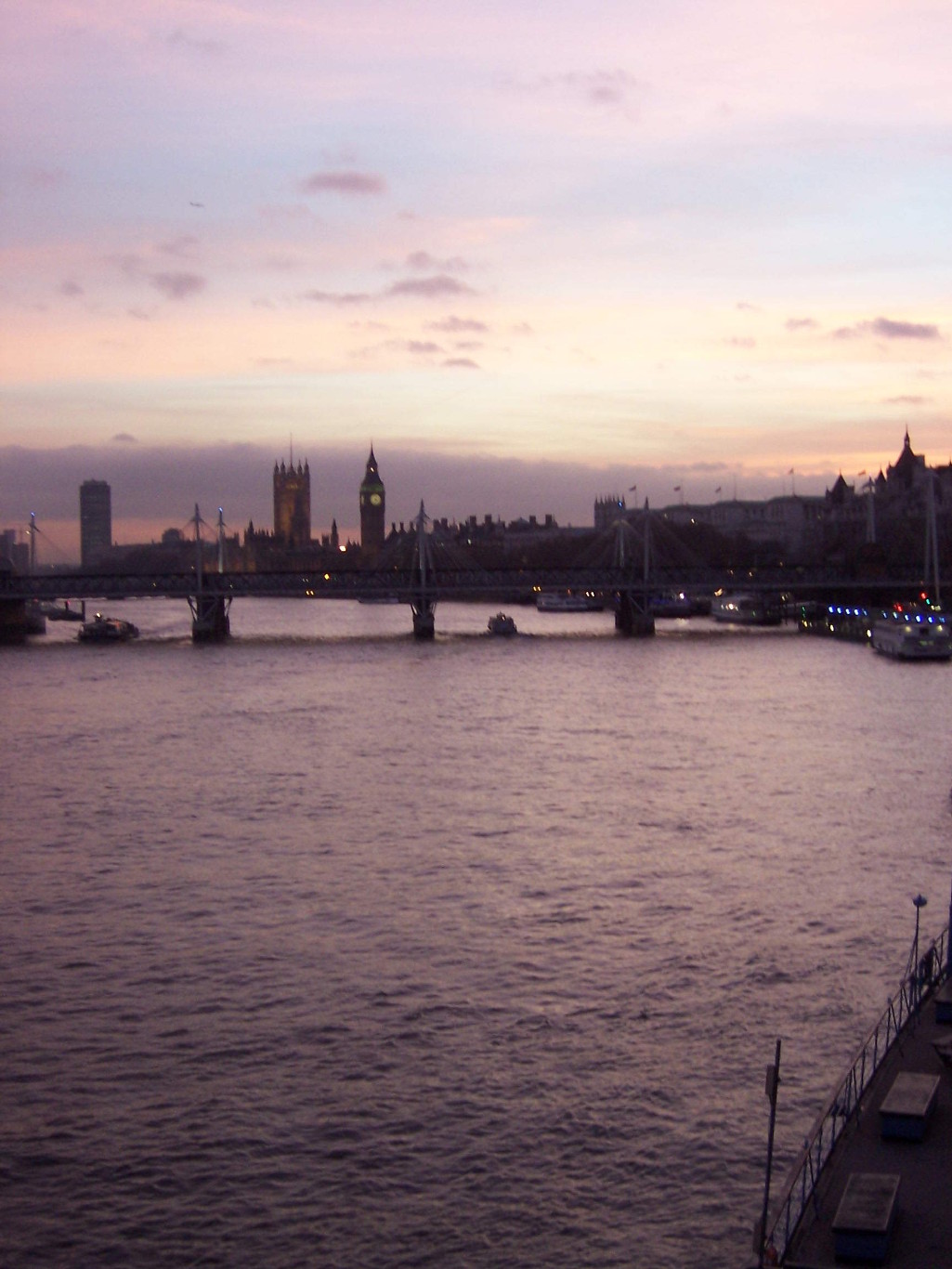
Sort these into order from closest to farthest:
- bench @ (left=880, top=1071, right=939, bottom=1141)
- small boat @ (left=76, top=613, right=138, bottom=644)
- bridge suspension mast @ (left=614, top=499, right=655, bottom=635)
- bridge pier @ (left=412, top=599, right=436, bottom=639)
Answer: bench @ (left=880, top=1071, right=939, bottom=1141) → bridge pier @ (left=412, top=599, right=436, bottom=639) → bridge suspension mast @ (left=614, top=499, right=655, bottom=635) → small boat @ (left=76, top=613, right=138, bottom=644)

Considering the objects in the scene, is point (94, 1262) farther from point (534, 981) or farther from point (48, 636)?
point (48, 636)

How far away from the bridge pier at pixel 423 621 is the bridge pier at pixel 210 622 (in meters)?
11.1

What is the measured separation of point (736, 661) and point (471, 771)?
34732 millimetres

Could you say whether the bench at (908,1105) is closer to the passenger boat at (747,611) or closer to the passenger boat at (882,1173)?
the passenger boat at (882,1173)

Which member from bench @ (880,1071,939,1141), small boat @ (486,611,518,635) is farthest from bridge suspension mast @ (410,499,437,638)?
bench @ (880,1071,939,1141)

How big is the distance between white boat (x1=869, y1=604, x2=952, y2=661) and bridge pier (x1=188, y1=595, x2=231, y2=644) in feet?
119

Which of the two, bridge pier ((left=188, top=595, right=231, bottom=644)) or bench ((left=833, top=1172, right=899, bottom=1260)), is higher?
bridge pier ((left=188, top=595, right=231, bottom=644))

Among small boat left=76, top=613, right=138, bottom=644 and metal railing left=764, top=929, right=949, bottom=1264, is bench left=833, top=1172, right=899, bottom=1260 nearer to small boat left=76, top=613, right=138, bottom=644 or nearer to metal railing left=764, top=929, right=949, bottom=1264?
metal railing left=764, top=929, right=949, bottom=1264

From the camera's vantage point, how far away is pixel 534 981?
18.8 meters

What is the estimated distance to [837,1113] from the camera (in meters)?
12.0

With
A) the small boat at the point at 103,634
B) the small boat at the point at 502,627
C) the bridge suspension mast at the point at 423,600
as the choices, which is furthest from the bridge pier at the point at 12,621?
the small boat at the point at 502,627

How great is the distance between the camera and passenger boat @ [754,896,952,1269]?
9.53m

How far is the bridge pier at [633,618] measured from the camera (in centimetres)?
8919

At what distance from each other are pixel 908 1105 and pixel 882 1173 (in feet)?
3.07
